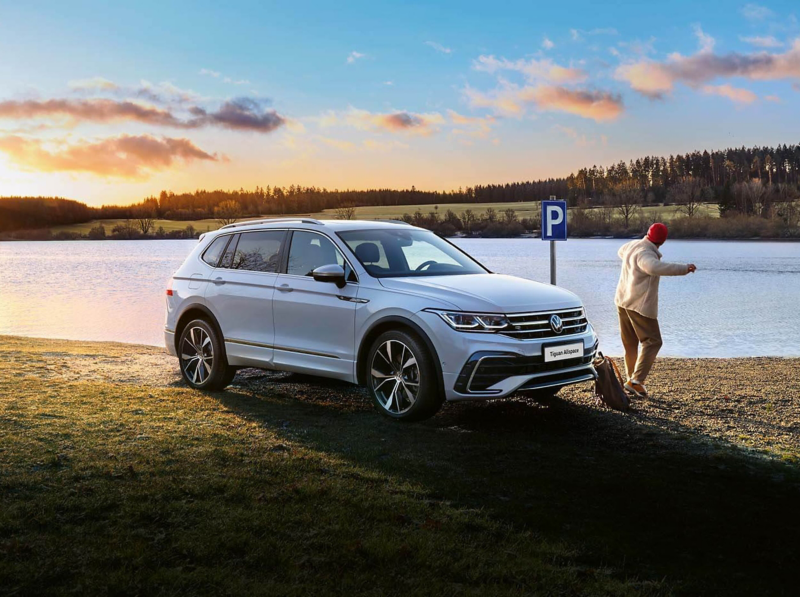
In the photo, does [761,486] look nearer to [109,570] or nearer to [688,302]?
[109,570]

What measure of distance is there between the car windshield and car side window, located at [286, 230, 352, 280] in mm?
179

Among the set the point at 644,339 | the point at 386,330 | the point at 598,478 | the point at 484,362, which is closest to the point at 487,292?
the point at 484,362

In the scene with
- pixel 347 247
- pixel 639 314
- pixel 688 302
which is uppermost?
pixel 347 247

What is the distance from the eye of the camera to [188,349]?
9.49 m

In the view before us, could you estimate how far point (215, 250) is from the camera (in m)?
9.41

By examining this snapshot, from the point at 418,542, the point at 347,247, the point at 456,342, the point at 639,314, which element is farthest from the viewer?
the point at 639,314

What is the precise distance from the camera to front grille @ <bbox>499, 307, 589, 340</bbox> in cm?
696

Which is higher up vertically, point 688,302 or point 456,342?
point 456,342

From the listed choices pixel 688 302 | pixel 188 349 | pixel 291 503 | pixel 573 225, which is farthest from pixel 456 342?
pixel 573 225

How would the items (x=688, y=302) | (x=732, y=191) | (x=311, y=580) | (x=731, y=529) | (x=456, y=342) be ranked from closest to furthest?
(x=311, y=580), (x=731, y=529), (x=456, y=342), (x=688, y=302), (x=732, y=191)

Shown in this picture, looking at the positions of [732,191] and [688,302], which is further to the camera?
[732,191]

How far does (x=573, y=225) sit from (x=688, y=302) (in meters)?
90.3

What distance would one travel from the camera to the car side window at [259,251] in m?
8.58

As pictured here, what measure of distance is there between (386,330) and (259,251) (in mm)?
2103
